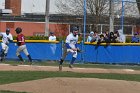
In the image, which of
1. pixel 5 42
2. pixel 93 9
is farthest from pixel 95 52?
pixel 93 9

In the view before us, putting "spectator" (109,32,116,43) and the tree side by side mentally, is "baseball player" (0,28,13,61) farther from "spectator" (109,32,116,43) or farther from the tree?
the tree

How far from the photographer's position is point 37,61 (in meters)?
25.1

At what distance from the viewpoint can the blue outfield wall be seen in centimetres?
2408

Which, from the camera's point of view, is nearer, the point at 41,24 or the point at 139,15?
the point at 139,15

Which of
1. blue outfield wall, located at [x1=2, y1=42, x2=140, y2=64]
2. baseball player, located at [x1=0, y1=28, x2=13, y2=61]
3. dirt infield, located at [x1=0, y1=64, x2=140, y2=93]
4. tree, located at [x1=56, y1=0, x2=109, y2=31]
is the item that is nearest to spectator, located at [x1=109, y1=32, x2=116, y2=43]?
blue outfield wall, located at [x1=2, y1=42, x2=140, y2=64]

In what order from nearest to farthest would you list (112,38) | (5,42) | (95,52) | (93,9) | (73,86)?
(73,86), (5,42), (95,52), (112,38), (93,9)

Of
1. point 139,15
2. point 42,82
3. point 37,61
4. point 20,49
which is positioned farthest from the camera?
point 139,15

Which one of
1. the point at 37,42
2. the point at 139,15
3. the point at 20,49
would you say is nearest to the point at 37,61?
the point at 37,42

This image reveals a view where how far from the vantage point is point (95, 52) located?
24.4 metres

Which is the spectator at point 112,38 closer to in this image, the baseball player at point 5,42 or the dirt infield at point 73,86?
the baseball player at point 5,42

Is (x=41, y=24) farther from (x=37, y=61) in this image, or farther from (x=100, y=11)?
(x=37, y=61)

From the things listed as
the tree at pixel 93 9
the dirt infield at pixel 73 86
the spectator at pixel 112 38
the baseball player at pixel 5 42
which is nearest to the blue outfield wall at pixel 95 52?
the spectator at pixel 112 38

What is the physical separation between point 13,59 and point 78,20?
19494 mm

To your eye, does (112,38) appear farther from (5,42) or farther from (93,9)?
(93,9)
